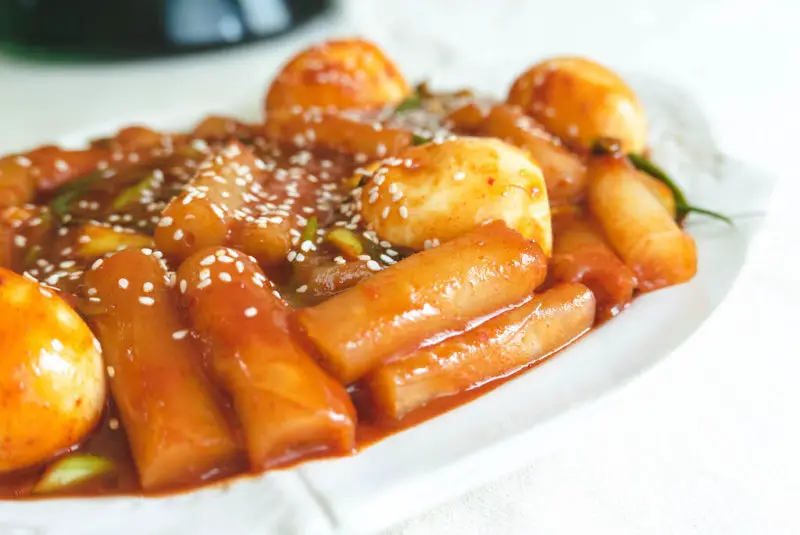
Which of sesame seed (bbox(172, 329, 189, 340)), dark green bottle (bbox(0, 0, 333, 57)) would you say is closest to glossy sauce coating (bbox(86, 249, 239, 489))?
sesame seed (bbox(172, 329, 189, 340))

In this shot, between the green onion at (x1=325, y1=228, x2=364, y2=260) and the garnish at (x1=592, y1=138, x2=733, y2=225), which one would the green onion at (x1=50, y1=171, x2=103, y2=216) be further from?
the garnish at (x1=592, y1=138, x2=733, y2=225)

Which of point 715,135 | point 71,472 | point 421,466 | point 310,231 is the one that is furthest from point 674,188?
point 71,472

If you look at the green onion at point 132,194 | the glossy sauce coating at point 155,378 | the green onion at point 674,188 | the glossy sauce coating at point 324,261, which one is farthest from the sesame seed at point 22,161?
the green onion at point 674,188

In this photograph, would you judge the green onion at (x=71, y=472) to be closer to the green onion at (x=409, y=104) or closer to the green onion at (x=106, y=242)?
the green onion at (x=106, y=242)

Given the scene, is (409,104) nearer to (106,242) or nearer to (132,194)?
(132,194)

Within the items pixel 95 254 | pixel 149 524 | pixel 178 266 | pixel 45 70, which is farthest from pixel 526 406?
pixel 45 70

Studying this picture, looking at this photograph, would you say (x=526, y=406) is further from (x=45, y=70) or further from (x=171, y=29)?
(x=45, y=70)
